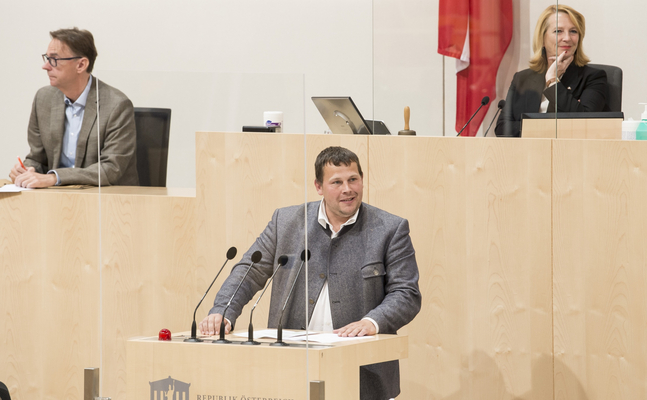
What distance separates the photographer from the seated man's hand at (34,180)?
3.33m

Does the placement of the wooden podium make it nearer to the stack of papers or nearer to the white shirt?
the stack of papers

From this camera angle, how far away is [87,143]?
3328mm

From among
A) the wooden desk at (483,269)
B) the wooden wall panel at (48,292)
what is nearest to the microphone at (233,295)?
the wooden desk at (483,269)

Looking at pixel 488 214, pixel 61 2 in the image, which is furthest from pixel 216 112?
pixel 61 2

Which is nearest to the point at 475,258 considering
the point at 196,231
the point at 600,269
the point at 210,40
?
the point at 600,269

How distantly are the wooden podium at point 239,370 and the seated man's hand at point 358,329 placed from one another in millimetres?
125

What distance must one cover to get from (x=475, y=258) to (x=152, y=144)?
5.29ft

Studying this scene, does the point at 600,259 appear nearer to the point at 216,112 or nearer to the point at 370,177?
the point at 370,177

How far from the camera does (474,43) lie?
11.8 ft

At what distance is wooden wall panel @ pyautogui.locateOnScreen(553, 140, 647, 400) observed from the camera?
3.12 m

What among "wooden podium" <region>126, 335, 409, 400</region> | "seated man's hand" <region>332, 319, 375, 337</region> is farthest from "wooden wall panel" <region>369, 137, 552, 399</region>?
"wooden podium" <region>126, 335, 409, 400</region>

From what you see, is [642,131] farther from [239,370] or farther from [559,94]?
[239,370]

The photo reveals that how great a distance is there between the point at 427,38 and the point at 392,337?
186 centimetres

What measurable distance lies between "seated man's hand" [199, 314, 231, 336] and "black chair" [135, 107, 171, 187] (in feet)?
1.37
